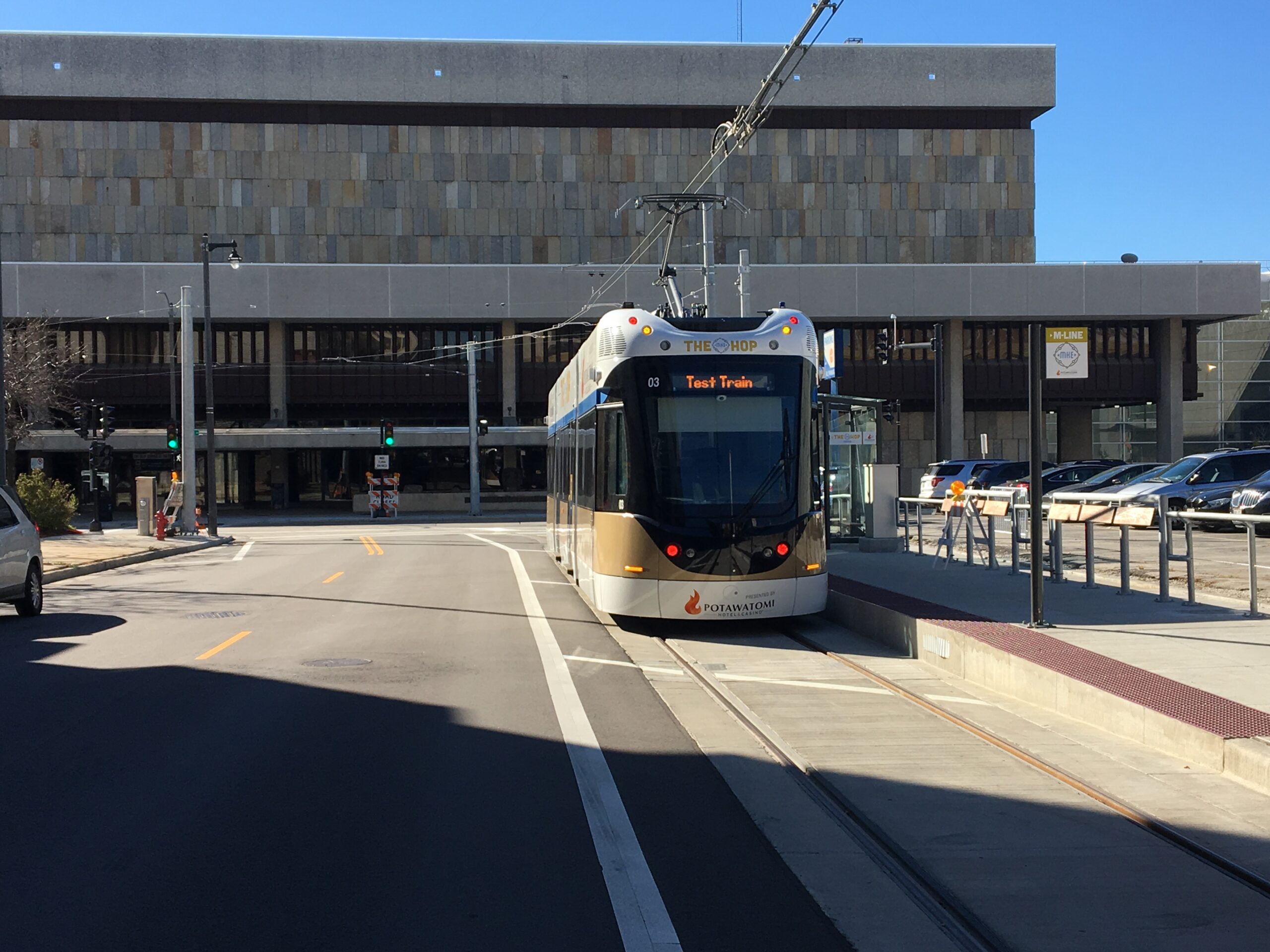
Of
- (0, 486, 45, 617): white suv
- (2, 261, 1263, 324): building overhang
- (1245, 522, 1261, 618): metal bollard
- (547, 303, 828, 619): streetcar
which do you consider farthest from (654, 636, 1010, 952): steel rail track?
(2, 261, 1263, 324): building overhang

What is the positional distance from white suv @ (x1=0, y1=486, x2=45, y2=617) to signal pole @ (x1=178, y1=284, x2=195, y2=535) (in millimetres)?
21443

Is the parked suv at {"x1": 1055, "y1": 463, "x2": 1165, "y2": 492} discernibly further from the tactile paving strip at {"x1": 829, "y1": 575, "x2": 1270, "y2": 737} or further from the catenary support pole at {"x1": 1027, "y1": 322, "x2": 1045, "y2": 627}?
the tactile paving strip at {"x1": 829, "y1": 575, "x2": 1270, "y2": 737}

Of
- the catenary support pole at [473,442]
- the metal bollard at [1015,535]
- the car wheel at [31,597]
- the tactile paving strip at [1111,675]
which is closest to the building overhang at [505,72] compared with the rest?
the catenary support pole at [473,442]

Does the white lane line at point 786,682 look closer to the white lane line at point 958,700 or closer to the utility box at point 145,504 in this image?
the white lane line at point 958,700

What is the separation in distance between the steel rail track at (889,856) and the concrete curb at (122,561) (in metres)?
19.4

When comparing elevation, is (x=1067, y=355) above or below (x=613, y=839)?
above

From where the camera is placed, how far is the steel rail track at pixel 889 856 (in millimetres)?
4938

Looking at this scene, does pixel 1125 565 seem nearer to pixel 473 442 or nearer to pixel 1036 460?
pixel 1036 460

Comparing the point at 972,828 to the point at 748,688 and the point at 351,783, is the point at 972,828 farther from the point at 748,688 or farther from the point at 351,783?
the point at 748,688

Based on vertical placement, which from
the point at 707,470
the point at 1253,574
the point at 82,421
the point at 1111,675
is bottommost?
the point at 1111,675

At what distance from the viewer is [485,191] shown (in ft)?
225

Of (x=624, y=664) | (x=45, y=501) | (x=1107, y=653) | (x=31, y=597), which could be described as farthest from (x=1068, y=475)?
(x=45, y=501)

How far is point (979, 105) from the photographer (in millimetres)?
70000

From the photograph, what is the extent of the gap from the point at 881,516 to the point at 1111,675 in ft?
50.6
